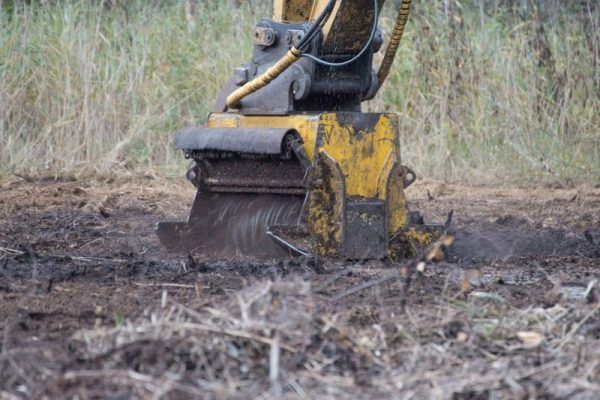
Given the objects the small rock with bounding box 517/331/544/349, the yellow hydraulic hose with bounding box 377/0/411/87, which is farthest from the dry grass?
the yellow hydraulic hose with bounding box 377/0/411/87

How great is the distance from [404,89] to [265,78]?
3.94 m

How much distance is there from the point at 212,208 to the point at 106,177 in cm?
290

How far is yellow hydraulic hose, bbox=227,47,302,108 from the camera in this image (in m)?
4.88

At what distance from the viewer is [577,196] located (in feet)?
22.9

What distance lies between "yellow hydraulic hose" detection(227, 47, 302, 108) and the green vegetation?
301 cm

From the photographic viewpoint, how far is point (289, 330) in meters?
2.88

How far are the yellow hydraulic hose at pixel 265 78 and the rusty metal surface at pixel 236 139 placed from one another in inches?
10.0

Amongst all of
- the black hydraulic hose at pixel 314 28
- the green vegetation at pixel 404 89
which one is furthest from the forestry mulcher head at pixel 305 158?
the green vegetation at pixel 404 89

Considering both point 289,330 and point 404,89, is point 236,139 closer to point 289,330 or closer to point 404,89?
Result: point 289,330

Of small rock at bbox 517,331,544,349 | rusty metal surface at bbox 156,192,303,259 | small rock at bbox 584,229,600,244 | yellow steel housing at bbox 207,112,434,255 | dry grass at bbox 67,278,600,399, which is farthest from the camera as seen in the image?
small rock at bbox 584,229,600,244

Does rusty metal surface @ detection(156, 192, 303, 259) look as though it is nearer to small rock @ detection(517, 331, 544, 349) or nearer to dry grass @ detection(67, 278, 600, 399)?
dry grass @ detection(67, 278, 600, 399)

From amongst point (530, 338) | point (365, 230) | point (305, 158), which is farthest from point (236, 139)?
point (530, 338)

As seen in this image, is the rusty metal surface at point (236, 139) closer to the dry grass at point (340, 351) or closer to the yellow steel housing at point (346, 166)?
the yellow steel housing at point (346, 166)

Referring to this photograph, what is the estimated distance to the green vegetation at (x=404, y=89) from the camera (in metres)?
8.15
